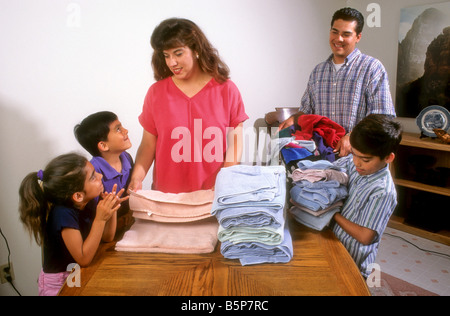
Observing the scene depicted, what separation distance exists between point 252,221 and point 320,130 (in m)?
0.59

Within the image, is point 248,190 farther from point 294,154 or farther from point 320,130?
point 320,130

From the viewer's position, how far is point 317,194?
34.1 inches

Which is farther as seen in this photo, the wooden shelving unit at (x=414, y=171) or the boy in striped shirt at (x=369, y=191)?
the wooden shelving unit at (x=414, y=171)

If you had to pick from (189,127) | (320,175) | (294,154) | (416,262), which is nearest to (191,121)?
(189,127)

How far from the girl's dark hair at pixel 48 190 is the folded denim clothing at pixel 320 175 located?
0.57 metres

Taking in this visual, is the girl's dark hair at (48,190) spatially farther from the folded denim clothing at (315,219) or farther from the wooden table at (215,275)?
the folded denim clothing at (315,219)

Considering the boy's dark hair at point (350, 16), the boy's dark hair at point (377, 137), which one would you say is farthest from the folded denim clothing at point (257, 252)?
the boy's dark hair at point (350, 16)

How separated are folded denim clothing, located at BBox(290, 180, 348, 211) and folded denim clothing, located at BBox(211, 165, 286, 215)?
0.08 m

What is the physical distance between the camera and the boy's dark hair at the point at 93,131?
1.05 metres

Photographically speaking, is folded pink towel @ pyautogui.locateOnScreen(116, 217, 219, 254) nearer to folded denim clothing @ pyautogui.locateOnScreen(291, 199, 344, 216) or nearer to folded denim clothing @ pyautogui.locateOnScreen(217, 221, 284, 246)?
folded denim clothing @ pyautogui.locateOnScreen(217, 221, 284, 246)

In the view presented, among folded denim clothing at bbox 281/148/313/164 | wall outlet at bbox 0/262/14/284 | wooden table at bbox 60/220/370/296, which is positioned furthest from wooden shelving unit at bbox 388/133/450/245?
wall outlet at bbox 0/262/14/284

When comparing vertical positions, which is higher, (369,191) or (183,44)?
(183,44)

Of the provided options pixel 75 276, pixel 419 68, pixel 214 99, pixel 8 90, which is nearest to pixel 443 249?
pixel 419 68

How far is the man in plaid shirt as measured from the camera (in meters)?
1.43
